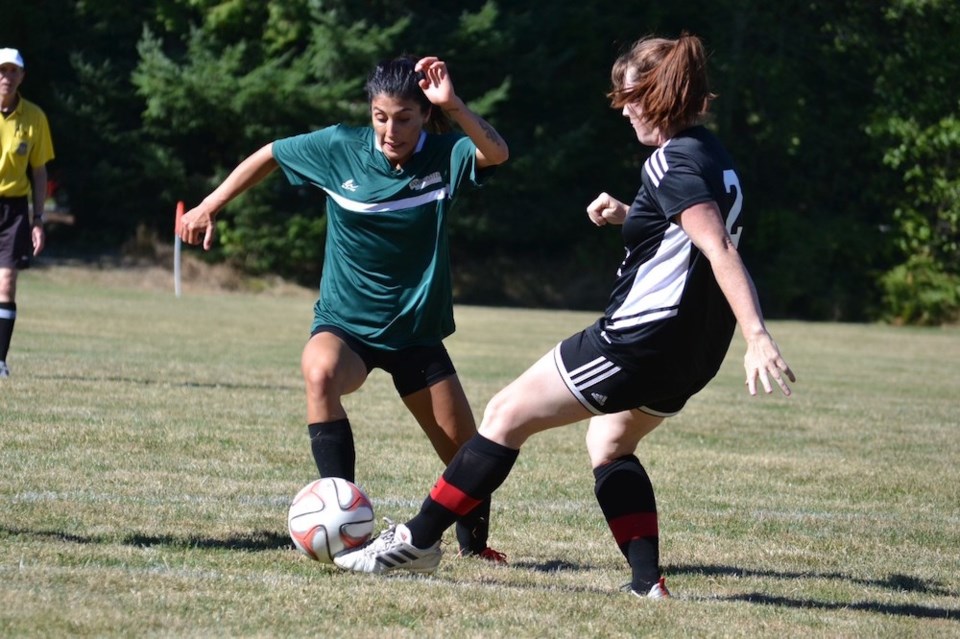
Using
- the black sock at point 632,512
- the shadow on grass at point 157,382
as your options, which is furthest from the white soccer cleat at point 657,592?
the shadow on grass at point 157,382

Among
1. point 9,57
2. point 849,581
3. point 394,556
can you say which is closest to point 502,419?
point 394,556

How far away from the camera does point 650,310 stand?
4.30 meters

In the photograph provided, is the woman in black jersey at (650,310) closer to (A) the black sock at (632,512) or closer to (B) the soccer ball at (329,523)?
(B) the soccer ball at (329,523)

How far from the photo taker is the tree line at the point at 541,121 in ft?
91.7

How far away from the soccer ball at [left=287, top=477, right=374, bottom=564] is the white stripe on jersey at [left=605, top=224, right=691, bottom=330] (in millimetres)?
1155

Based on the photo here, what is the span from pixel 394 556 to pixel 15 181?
6.45 meters

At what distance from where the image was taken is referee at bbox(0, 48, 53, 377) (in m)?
9.88

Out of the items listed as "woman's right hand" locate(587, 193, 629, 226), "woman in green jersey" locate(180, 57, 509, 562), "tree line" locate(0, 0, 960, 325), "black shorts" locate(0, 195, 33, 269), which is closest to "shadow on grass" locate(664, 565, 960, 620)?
"woman in green jersey" locate(180, 57, 509, 562)

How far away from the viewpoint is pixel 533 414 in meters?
4.45

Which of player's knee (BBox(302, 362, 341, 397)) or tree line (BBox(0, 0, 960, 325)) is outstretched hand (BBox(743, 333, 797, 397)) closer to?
player's knee (BBox(302, 362, 341, 397))

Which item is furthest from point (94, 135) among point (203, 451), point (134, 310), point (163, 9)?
point (203, 451)

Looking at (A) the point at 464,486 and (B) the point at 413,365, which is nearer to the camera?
(A) the point at 464,486

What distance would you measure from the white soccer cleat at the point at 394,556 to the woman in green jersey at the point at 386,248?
0.53 metres

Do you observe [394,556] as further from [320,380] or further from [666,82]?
[666,82]
